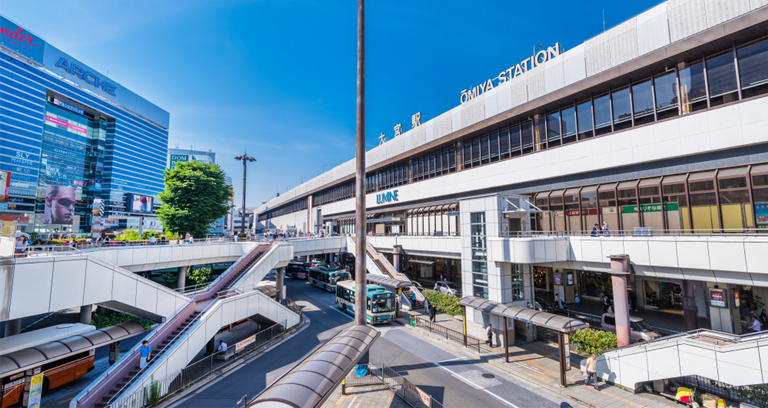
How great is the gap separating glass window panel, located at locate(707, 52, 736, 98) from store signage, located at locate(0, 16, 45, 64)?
383ft

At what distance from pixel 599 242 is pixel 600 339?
5.59 meters

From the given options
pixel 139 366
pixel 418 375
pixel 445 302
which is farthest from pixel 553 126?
pixel 139 366

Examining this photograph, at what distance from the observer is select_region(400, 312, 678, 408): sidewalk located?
14672 millimetres

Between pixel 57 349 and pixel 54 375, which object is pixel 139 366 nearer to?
pixel 57 349

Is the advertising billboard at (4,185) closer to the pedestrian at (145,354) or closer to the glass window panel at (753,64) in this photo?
the pedestrian at (145,354)

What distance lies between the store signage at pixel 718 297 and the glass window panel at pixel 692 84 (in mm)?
11710

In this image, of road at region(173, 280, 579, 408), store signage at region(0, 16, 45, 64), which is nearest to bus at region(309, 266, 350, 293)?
road at region(173, 280, 579, 408)

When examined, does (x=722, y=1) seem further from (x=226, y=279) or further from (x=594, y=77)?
(x=226, y=279)

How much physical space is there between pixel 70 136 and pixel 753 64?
12937 centimetres

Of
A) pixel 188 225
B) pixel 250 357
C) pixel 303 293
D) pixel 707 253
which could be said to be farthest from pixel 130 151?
pixel 707 253

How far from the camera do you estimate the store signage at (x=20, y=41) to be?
2837 inches

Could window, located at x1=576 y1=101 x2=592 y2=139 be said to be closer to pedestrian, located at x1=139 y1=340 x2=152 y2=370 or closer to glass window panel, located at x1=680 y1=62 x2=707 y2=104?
glass window panel, located at x1=680 y1=62 x2=707 y2=104

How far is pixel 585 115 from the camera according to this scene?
2583cm

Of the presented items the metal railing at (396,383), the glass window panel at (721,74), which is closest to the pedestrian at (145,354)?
the metal railing at (396,383)
